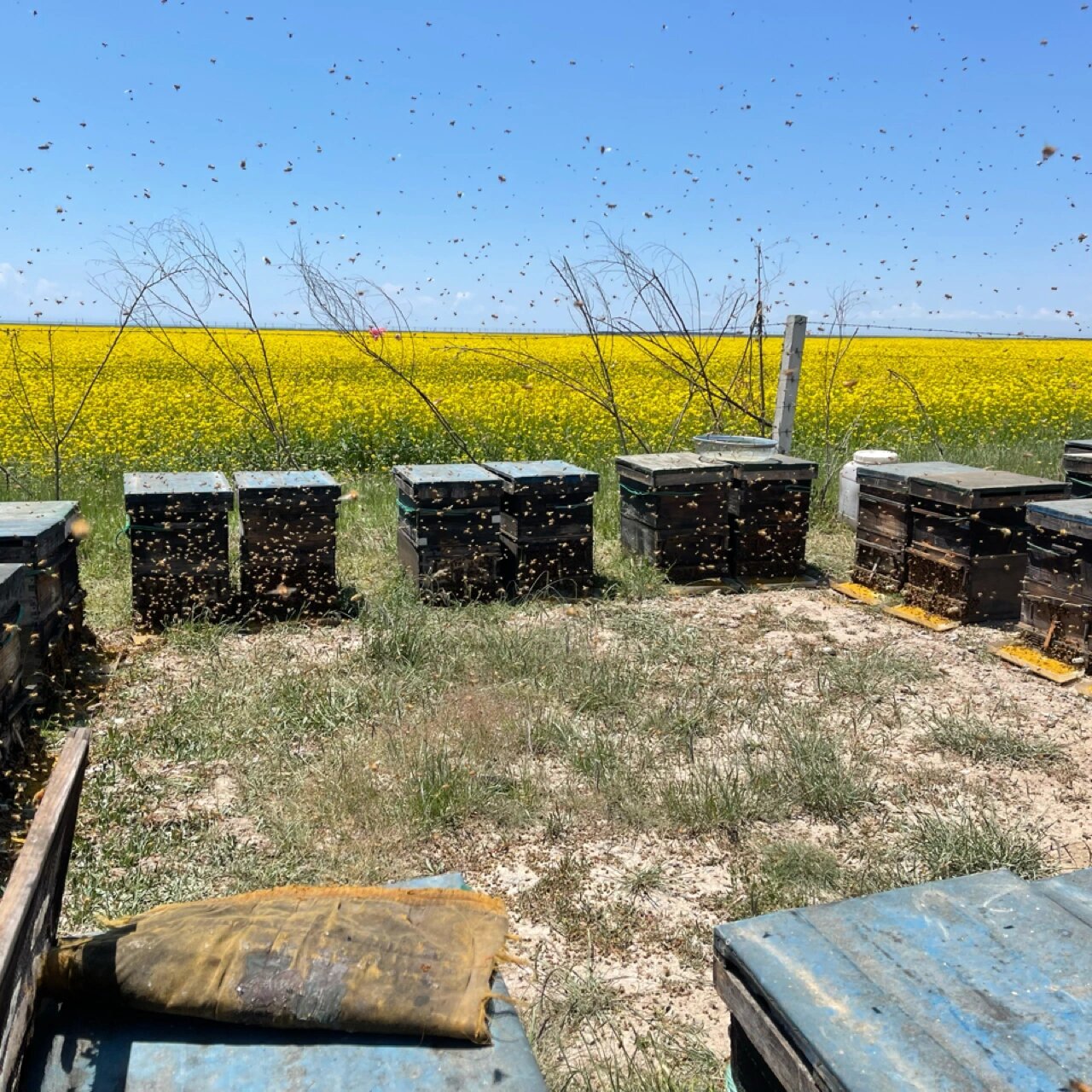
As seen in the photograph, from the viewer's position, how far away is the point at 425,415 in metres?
11.7

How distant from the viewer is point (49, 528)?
181 inches

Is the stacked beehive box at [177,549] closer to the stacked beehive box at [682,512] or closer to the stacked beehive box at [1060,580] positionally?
the stacked beehive box at [682,512]

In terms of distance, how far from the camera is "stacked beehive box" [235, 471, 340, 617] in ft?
18.6

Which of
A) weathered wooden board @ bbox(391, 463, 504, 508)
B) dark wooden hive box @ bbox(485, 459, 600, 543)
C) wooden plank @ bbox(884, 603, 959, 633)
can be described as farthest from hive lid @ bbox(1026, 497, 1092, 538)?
weathered wooden board @ bbox(391, 463, 504, 508)

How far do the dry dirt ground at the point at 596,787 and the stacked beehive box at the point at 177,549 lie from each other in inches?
10.3

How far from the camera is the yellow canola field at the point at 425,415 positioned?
10.0 meters

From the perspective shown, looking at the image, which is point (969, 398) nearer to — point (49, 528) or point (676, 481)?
point (676, 481)

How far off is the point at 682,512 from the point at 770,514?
680 millimetres

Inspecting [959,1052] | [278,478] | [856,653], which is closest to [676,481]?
[856,653]

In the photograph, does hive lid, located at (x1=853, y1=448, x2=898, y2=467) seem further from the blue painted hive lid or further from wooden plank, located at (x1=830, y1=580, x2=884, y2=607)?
the blue painted hive lid

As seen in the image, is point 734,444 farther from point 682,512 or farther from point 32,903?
point 32,903

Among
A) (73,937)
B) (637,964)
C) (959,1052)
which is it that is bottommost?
(637,964)

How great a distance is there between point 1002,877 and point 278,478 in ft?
16.0

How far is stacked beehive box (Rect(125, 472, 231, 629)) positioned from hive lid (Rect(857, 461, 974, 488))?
3.89 m
